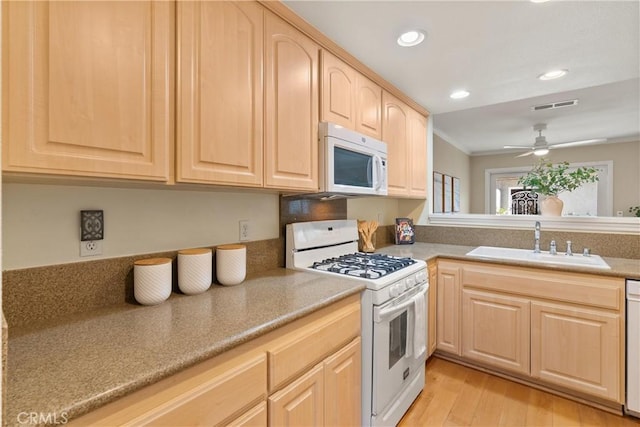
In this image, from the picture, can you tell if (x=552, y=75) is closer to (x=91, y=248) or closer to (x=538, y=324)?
(x=538, y=324)

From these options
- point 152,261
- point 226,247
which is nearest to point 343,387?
point 226,247

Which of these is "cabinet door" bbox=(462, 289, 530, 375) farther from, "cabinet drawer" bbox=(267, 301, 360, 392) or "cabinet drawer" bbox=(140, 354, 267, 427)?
"cabinet drawer" bbox=(140, 354, 267, 427)

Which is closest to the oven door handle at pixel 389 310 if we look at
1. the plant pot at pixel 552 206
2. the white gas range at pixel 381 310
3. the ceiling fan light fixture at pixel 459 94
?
the white gas range at pixel 381 310

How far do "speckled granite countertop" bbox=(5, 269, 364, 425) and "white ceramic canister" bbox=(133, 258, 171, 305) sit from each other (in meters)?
0.03

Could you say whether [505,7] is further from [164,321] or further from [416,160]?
[164,321]

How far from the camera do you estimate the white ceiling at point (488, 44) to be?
4.78 feet

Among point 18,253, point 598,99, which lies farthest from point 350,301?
point 598,99

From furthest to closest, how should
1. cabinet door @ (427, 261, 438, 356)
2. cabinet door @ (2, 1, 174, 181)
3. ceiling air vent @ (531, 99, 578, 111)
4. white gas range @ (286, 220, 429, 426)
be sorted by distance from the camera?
ceiling air vent @ (531, 99, 578, 111), cabinet door @ (427, 261, 438, 356), white gas range @ (286, 220, 429, 426), cabinet door @ (2, 1, 174, 181)

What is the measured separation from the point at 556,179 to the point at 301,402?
2.52 m

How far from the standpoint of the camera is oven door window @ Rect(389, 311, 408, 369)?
1640 millimetres

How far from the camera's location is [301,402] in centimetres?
115

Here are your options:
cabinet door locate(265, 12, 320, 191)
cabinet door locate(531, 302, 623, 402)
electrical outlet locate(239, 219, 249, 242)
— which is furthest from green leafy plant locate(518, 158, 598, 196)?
electrical outlet locate(239, 219, 249, 242)

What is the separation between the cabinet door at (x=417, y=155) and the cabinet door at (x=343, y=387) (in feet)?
5.22

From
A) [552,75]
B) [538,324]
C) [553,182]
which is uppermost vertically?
[552,75]
